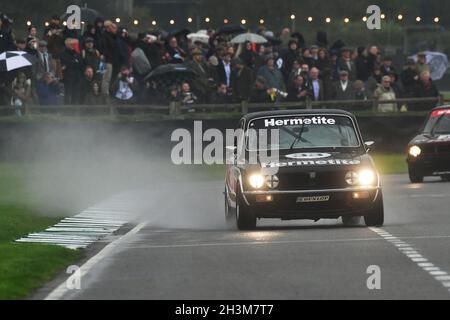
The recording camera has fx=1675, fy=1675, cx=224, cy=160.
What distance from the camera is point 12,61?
35719mm

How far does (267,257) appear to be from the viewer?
1636 centimetres

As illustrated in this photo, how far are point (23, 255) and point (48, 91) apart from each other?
68.1 feet

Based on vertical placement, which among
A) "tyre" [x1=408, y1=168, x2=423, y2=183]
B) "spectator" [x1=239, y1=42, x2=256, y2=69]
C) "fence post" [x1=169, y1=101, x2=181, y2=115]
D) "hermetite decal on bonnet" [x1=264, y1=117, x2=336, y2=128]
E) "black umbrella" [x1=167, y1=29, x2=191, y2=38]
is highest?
"black umbrella" [x1=167, y1=29, x2=191, y2=38]

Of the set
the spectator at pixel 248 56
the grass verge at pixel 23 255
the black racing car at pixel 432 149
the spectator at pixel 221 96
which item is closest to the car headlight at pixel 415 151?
the black racing car at pixel 432 149

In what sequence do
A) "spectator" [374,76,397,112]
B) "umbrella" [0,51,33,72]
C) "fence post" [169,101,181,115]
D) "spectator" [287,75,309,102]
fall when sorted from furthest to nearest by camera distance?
1. "spectator" [374,76,397,112]
2. "spectator" [287,75,309,102]
3. "fence post" [169,101,181,115]
4. "umbrella" [0,51,33,72]

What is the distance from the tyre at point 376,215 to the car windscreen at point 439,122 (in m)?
10.6

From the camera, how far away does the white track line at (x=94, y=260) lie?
13531 millimetres

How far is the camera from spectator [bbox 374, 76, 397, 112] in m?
39.6

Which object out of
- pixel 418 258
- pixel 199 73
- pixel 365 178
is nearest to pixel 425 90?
pixel 199 73

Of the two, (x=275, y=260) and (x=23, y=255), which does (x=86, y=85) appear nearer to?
(x=23, y=255)

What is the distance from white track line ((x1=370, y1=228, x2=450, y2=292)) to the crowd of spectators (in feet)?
60.4

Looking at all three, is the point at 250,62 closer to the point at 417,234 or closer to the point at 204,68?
the point at 204,68

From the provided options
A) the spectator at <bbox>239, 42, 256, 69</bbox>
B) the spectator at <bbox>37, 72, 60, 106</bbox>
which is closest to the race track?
the spectator at <bbox>37, 72, 60, 106</bbox>

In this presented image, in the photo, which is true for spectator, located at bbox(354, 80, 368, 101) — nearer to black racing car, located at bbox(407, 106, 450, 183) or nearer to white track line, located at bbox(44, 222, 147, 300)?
black racing car, located at bbox(407, 106, 450, 183)
